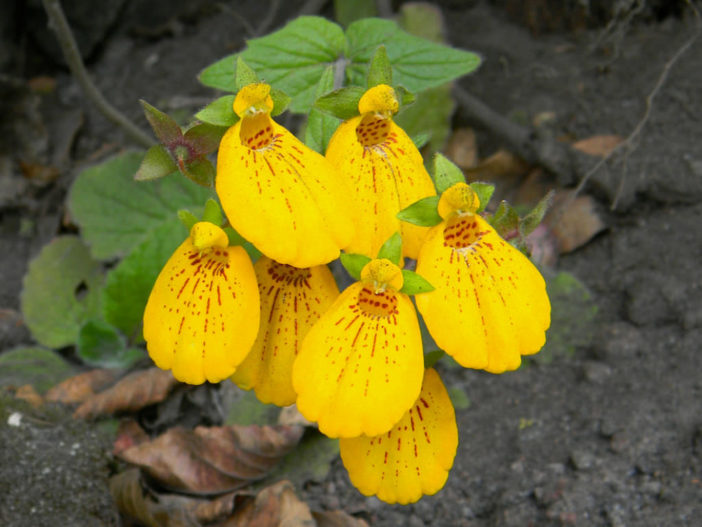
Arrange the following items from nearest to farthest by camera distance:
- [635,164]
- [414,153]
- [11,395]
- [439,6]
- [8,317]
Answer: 1. [414,153]
2. [11,395]
3. [635,164]
4. [8,317]
5. [439,6]

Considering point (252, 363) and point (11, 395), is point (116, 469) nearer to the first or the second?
point (11, 395)

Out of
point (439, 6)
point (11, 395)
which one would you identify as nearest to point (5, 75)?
point (11, 395)

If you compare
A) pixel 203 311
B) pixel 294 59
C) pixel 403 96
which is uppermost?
pixel 403 96

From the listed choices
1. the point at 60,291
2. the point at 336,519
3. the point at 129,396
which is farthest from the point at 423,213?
the point at 60,291

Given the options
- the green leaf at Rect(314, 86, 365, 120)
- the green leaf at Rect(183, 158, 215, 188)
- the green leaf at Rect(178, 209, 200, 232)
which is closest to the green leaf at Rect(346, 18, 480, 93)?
the green leaf at Rect(314, 86, 365, 120)

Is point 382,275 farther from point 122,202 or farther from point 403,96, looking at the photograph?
point 122,202

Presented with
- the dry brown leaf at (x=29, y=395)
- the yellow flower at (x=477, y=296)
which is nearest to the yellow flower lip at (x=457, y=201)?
the yellow flower at (x=477, y=296)
